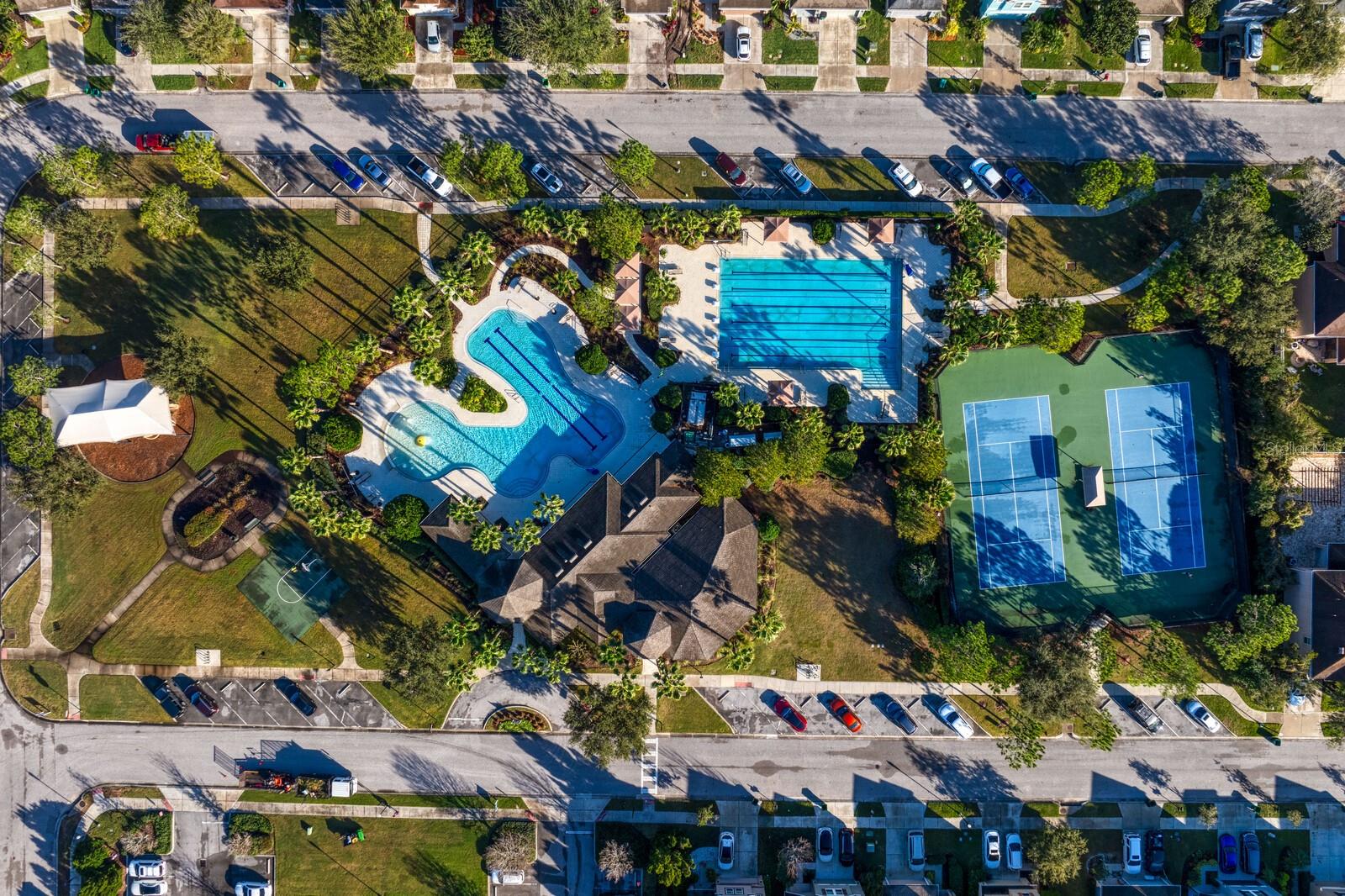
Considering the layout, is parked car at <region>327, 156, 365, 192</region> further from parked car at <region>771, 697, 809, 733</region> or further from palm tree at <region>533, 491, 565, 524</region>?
parked car at <region>771, 697, 809, 733</region>

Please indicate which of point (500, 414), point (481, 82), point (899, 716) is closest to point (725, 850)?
point (899, 716)

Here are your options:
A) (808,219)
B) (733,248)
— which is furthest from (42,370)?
(808,219)

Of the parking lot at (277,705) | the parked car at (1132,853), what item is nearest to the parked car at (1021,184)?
the parked car at (1132,853)

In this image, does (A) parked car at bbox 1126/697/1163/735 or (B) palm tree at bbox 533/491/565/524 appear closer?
(B) palm tree at bbox 533/491/565/524

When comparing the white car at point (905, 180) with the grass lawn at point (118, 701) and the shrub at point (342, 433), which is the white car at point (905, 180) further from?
the grass lawn at point (118, 701)

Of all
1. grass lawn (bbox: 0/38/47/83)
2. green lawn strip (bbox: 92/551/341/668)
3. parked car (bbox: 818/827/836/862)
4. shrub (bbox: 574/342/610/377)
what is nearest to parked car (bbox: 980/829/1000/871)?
parked car (bbox: 818/827/836/862)

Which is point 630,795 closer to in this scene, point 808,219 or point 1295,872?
point 808,219
